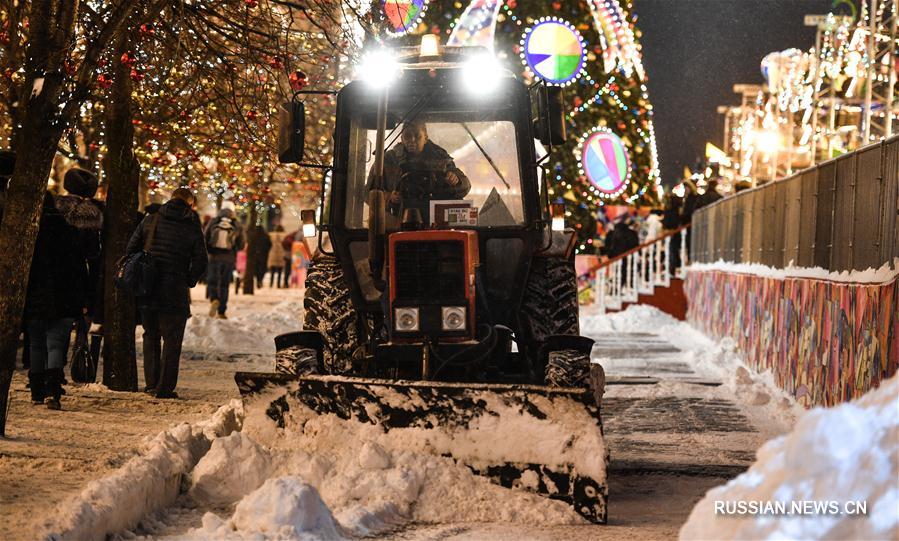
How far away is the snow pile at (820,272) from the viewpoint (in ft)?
28.0

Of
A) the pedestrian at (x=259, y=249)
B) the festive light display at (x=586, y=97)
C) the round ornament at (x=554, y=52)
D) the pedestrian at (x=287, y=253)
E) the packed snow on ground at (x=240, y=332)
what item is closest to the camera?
the packed snow on ground at (x=240, y=332)

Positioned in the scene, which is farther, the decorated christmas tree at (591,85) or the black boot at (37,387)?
the decorated christmas tree at (591,85)

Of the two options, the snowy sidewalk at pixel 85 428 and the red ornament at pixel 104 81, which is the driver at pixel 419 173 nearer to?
the snowy sidewalk at pixel 85 428

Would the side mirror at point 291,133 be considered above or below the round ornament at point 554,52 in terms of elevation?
below

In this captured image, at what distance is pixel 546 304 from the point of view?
28.7 feet

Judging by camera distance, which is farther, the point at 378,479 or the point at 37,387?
the point at 37,387

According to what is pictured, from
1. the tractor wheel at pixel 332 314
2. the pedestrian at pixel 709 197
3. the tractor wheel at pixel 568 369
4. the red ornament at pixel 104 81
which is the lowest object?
the tractor wheel at pixel 568 369

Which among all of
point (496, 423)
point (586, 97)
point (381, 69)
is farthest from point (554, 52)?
point (496, 423)

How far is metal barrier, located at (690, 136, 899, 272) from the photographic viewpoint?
29.0ft

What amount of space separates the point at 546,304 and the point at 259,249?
1080 inches

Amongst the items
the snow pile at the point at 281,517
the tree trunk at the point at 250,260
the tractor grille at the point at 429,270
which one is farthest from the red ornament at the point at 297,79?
the tree trunk at the point at 250,260

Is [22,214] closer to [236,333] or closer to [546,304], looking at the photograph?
[546,304]

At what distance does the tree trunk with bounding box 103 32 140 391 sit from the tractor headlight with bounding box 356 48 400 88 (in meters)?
2.71

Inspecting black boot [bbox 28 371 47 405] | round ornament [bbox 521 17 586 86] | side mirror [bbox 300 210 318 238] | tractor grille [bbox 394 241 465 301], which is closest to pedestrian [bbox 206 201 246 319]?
round ornament [bbox 521 17 586 86]
